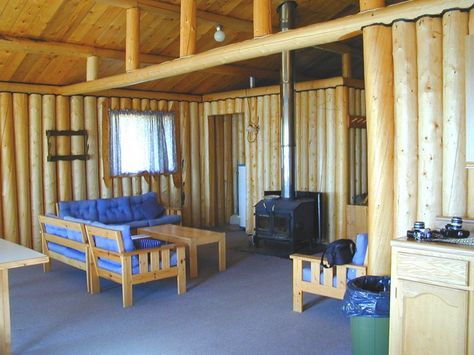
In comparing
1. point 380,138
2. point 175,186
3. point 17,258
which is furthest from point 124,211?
point 380,138

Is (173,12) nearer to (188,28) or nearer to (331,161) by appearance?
(188,28)

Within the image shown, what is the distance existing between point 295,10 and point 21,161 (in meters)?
5.02

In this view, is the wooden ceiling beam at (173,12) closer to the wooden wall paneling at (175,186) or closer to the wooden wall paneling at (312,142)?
the wooden wall paneling at (312,142)

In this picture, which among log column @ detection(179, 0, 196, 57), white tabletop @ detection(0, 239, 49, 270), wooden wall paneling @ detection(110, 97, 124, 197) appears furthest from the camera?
wooden wall paneling @ detection(110, 97, 124, 197)

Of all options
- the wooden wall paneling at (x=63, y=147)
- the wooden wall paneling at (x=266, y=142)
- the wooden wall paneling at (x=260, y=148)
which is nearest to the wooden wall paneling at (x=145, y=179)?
the wooden wall paneling at (x=63, y=147)

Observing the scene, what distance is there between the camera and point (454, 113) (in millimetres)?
3842

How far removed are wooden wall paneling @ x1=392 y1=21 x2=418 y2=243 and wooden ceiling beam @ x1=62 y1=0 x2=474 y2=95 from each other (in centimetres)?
15

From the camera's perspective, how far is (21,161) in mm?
7977

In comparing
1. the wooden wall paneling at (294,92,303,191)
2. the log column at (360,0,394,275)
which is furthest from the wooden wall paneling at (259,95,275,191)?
the log column at (360,0,394,275)

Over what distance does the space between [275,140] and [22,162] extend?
173 inches

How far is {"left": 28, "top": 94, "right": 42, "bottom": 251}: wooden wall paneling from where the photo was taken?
8.06 meters

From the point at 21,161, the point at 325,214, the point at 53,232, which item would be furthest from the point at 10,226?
the point at 325,214

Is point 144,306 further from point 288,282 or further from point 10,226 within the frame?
point 10,226

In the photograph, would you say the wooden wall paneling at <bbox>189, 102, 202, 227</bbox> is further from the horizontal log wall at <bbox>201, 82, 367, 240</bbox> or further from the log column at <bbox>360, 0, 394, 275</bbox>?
the log column at <bbox>360, 0, 394, 275</bbox>
